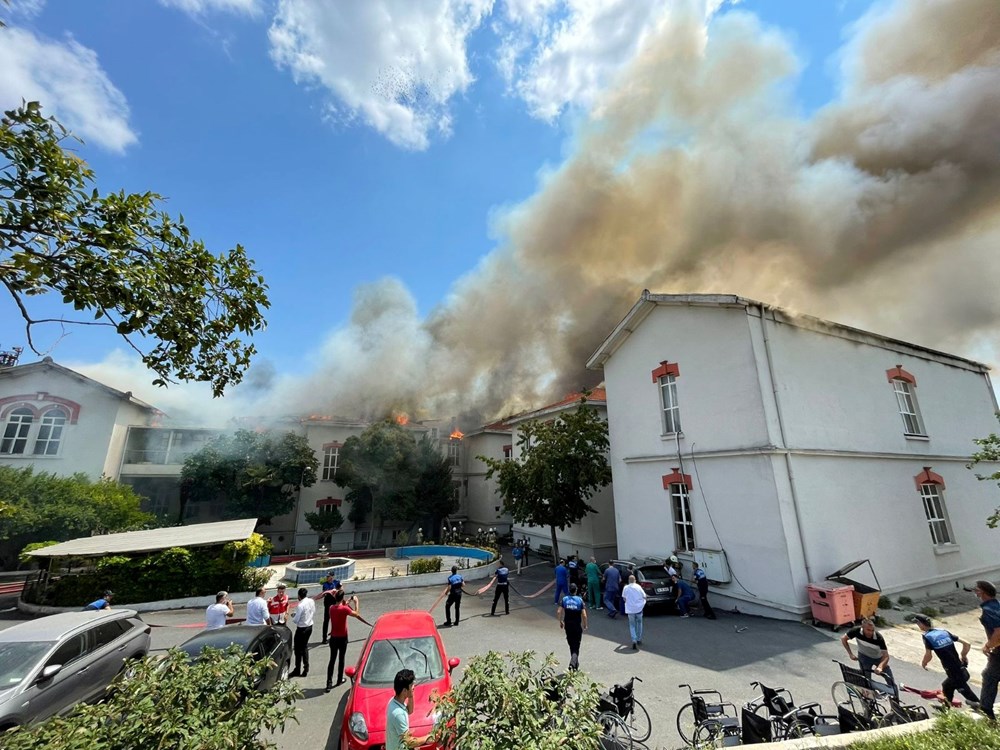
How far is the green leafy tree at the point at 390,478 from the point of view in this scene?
27.1 m

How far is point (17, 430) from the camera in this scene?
22453 millimetres

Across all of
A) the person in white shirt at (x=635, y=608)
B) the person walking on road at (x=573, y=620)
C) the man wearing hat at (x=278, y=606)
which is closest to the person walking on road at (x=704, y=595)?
the person in white shirt at (x=635, y=608)

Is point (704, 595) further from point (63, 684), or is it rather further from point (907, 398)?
point (63, 684)

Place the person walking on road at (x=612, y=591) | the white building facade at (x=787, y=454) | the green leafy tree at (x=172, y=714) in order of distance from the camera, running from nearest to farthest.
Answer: the green leafy tree at (x=172, y=714)
the white building facade at (x=787, y=454)
the person walking on road at (x=612, y=591)

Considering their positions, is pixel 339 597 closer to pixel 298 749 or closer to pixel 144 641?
pixel 298 749

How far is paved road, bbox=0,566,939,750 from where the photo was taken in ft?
21.8

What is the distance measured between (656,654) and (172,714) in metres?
8.75

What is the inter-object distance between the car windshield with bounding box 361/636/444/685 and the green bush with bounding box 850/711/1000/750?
4749 mm

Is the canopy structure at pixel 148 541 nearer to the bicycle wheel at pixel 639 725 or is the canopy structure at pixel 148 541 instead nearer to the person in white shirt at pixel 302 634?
the person in white shirt at pixel 302 634

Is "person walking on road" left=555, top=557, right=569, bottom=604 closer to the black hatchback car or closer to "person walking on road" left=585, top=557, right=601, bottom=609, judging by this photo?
"person walking on road" left=585, top=557, right=601, bottom=609

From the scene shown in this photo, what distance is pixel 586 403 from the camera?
2039cm

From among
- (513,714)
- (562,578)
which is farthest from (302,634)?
(513,714)

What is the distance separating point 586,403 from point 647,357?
17.5ft

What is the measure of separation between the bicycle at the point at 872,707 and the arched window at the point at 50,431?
110ft
